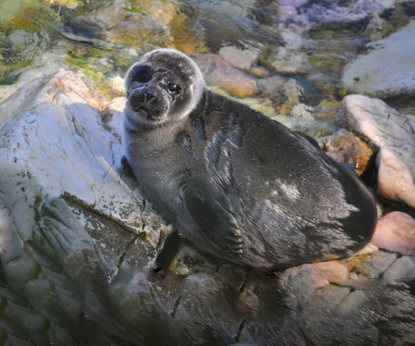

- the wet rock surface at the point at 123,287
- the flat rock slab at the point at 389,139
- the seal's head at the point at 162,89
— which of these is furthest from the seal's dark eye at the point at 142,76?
the flat rock slab at the point at 389,139

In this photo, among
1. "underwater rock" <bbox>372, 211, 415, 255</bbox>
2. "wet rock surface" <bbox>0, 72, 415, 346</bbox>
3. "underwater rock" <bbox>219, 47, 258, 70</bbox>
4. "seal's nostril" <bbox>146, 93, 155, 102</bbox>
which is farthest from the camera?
"underwater rock" <bbox>219, 47, 258, 70</bbox>

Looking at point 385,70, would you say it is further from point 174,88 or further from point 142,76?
point 142,76

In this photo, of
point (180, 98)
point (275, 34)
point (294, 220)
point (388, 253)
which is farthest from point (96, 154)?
point (275, 34)

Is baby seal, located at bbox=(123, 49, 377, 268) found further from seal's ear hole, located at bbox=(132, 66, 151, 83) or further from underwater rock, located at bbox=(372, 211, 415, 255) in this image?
underwater rock, located at bbox=(372, 211, 415, 255)

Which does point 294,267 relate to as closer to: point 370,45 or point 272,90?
point 272,90

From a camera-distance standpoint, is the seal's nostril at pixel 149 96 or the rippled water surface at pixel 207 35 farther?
the rippled water surface at pixel 207 35

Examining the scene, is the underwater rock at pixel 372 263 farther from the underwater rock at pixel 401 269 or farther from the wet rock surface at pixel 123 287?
the wet rock surface at pixel 123 287

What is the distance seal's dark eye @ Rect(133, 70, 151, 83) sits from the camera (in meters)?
3.49

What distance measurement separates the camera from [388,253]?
369 centimetres

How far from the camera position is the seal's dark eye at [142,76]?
3494mm

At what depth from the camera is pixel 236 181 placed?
3355mm

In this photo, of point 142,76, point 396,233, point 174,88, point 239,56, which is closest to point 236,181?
point 174,88

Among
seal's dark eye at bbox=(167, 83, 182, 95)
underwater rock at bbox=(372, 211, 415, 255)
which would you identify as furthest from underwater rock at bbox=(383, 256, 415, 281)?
seal's dark eye at bbox=(167, 83, 182, 95)

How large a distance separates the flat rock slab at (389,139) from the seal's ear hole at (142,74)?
2.37 meters
